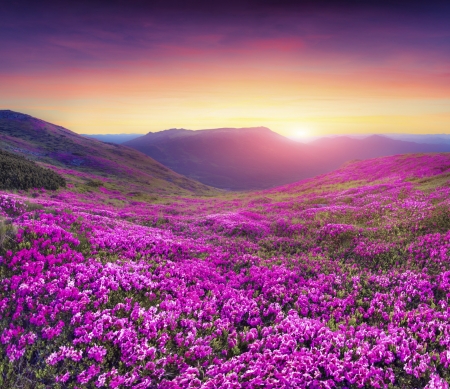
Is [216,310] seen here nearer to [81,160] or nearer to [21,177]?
[21,177]

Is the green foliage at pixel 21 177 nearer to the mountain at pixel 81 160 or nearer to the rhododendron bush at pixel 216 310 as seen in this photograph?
the mountain at pixel 81 160

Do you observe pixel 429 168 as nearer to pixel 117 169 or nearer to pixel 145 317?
pixel 145 317

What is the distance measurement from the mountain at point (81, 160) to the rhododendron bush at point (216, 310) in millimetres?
40167

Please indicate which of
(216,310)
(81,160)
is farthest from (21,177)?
(81,160)

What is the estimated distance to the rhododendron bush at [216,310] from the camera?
5.77 meters

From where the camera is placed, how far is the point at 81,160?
91.2 metres

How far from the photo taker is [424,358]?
19.5ft

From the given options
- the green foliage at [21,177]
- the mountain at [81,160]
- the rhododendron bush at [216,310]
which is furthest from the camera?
the mountain at [81,160]

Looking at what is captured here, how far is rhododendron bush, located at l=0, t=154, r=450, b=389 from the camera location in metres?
5.77

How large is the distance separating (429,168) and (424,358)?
42.2m

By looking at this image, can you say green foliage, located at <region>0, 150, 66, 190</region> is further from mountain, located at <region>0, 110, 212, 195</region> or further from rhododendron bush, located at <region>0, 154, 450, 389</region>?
rhododendron bush, located at <region>0, 154, 450, 389</region>

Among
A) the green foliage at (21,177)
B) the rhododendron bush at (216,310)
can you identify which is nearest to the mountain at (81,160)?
the green foliage at (21,177)

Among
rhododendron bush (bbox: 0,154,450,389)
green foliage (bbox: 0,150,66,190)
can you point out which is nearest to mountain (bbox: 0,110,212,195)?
green foliage (bbox: 0,150,66,190)

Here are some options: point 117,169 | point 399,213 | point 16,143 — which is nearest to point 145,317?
point 399,213
